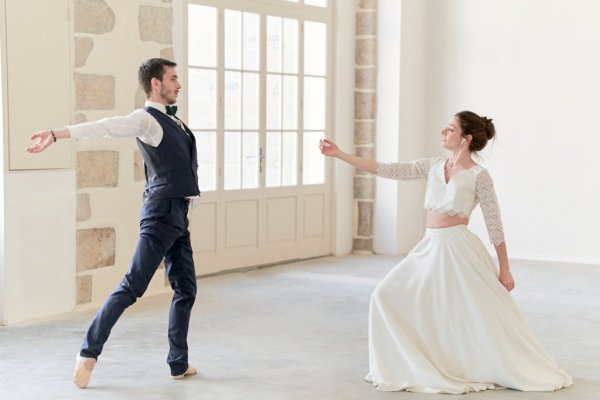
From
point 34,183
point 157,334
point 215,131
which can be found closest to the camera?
point 157,334

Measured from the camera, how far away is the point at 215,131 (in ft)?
24.8

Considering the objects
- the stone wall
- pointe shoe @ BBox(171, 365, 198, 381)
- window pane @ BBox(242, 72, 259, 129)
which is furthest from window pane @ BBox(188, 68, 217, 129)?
pointe shoe @ BBox(171, 365, 198, 381)

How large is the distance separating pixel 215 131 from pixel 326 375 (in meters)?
3.29

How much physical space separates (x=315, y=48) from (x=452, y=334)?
184 inches

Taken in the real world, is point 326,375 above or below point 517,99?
below

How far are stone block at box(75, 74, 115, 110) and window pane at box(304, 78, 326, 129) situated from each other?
2.51m

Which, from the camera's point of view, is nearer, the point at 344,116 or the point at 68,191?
the point at 68,191

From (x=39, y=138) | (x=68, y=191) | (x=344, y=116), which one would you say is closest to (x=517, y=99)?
(x=344, y=116)

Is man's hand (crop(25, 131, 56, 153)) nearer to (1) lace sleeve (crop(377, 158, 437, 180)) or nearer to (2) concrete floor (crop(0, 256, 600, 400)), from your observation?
(2) concrete floor (crop(0, 256, 600, 400))

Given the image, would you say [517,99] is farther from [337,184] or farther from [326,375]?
[326,375]

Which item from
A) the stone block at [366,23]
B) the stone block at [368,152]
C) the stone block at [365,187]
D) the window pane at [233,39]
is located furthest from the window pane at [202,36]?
the stone block at [365,187]

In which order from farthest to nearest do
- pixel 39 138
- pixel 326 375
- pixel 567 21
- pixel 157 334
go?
pixel 567 21, pixel 157 334, pixel 326 375, pixel 39 138

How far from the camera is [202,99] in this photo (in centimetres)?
743

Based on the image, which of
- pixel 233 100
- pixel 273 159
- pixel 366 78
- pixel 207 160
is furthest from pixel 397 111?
pixel 207 160
